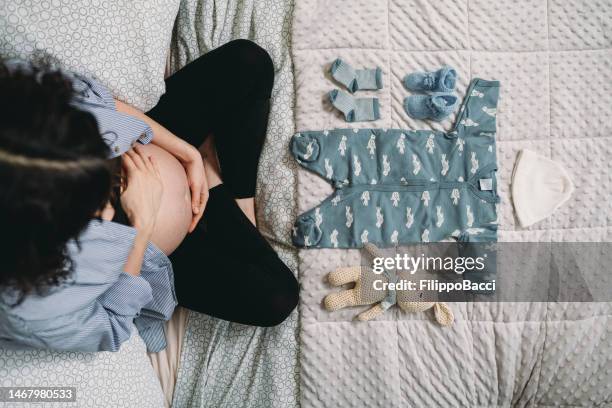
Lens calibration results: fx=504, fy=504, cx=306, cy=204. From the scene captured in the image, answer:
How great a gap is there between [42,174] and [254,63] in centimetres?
57

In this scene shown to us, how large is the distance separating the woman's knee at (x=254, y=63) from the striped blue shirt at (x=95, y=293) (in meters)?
0.26

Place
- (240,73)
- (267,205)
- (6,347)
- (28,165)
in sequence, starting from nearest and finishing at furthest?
(28,165)
(6,347)
(240,73)
(267,205)

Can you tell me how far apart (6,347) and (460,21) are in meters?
1.17

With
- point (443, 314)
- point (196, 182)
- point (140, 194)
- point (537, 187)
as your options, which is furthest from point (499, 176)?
point (140, 194)

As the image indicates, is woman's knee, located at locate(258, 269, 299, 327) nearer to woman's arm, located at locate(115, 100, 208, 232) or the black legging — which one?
the black legging

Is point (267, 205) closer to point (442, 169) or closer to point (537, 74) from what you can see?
point (442, 169)

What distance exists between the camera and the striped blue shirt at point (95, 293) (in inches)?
31.6

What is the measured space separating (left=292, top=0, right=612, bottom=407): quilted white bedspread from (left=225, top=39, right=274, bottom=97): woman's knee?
0.30 feet

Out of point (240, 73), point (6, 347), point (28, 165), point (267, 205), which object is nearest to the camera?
point (28, 165)

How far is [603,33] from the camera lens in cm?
122

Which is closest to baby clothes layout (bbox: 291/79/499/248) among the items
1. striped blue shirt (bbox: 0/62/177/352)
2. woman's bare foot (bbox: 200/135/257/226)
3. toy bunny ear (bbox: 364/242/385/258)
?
toy bunny ear (bbox: 364/242/385/258)

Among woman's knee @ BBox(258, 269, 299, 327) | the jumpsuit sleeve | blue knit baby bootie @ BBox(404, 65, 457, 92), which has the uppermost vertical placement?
blue knit baby bootie @ BBox(404, 65, 457, 92)

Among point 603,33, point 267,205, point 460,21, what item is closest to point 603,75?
point 603,33

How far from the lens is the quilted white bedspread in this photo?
3.73 feet
